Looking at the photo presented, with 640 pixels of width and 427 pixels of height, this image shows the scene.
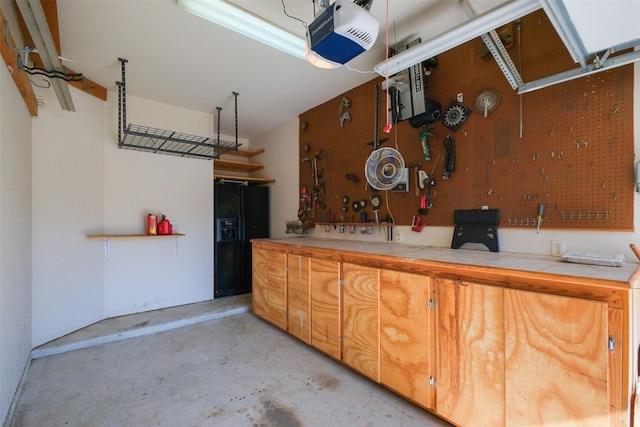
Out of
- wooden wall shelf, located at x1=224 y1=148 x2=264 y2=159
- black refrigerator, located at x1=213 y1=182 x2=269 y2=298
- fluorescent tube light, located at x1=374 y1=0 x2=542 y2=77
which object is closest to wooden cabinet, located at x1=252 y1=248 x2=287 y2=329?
black refrigerator, located at x1=213 y1=182 x2=269 y2=298

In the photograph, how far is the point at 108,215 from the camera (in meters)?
3.42

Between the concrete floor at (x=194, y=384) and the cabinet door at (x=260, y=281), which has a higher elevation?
the cabinet door at (x=260, y=281)

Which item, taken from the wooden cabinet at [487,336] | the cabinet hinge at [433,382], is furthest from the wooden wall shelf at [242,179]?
the cabinet hinge at [433,382]

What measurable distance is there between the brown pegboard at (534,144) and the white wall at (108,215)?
288 centimetres

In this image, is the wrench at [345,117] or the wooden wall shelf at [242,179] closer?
the wrench at [345,117]

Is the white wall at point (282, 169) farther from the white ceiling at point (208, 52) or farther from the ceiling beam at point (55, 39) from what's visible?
the ceiling beam at point (55, 39)

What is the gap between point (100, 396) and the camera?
2076mm

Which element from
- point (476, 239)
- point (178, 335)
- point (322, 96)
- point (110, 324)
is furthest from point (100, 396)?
point (322, 96)

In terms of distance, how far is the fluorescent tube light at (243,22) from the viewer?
5.89 ft

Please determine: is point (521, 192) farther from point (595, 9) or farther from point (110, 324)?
point (110, 324)

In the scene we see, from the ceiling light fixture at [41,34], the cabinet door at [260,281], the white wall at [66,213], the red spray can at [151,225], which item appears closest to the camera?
the ceiling light fixture at [41,34]

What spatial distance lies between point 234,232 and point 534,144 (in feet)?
12.6

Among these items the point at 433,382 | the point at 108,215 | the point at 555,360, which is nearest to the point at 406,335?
the point at 433,382

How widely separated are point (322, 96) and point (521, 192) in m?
2.51
